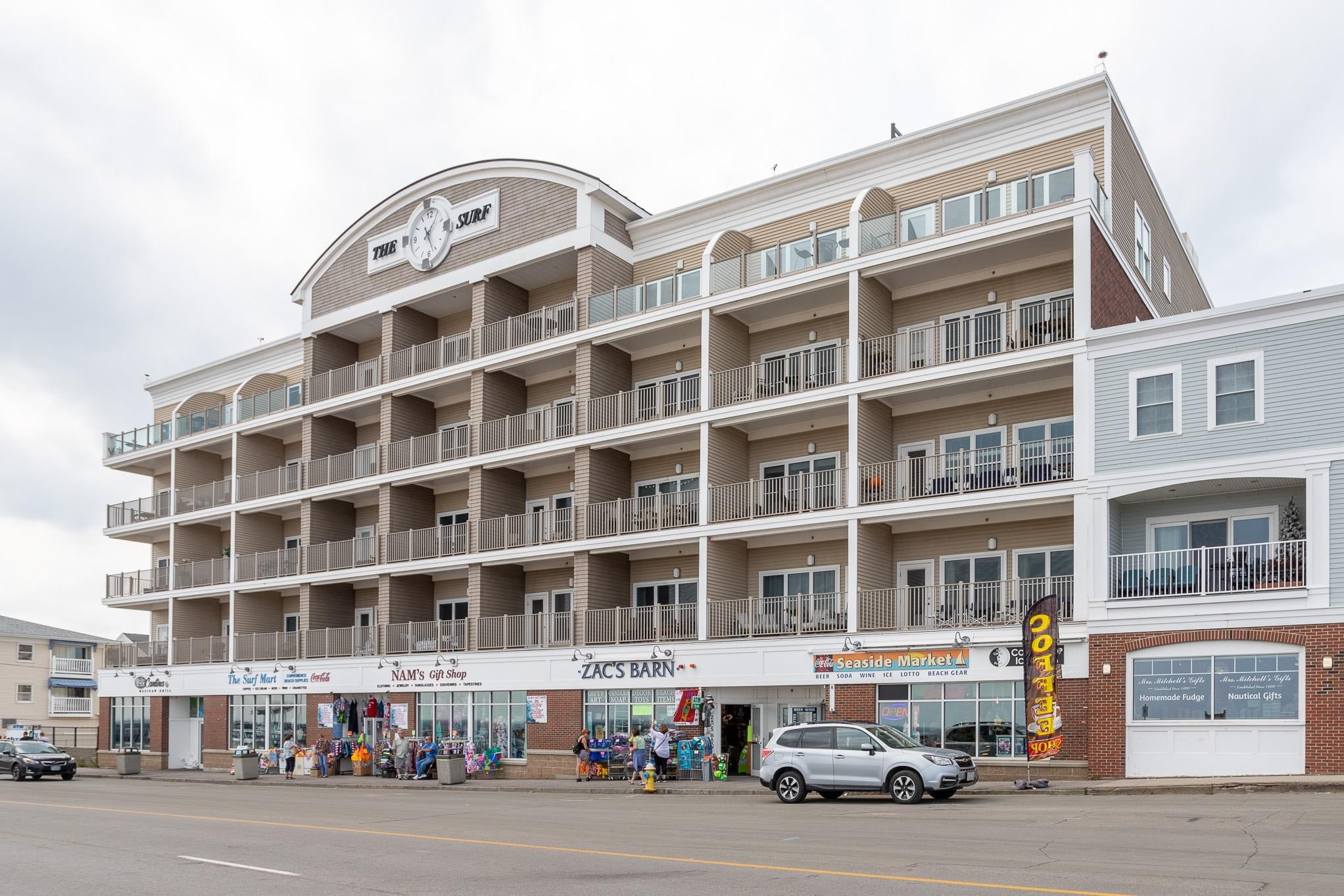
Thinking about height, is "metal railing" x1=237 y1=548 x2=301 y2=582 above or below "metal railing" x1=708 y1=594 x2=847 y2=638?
above

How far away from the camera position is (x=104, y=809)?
83.5 ft

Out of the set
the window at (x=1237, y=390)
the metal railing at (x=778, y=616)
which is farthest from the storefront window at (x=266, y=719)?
the window at (x=1237, y=390)

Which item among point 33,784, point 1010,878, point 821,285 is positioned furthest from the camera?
point 33,784

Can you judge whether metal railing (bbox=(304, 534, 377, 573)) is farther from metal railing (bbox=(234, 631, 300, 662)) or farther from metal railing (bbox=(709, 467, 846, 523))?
metal railing (bbox=(709, 467, 846, 523))

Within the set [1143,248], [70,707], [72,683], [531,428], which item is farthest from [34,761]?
[70,707]

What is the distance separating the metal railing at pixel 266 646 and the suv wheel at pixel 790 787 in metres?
26.6

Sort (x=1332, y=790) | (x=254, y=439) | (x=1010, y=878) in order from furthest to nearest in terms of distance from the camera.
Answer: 1. (x=254, y=439)
2. (x=1332, y=790)
3. (x=1010, y=878)

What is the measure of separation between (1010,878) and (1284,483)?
17.5 metres

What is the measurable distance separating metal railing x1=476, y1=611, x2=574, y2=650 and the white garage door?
17.2m

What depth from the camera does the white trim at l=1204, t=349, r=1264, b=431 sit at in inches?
1015

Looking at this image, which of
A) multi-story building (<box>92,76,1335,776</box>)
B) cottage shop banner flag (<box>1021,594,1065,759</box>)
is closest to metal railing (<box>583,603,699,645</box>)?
multi-story building (<box>92,76,1335,776</box>)

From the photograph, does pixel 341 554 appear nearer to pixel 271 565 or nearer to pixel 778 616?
pixel 271 565

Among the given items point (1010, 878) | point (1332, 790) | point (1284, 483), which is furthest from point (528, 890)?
point (1284, 483)

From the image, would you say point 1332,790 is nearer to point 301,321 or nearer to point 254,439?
point 301,321
